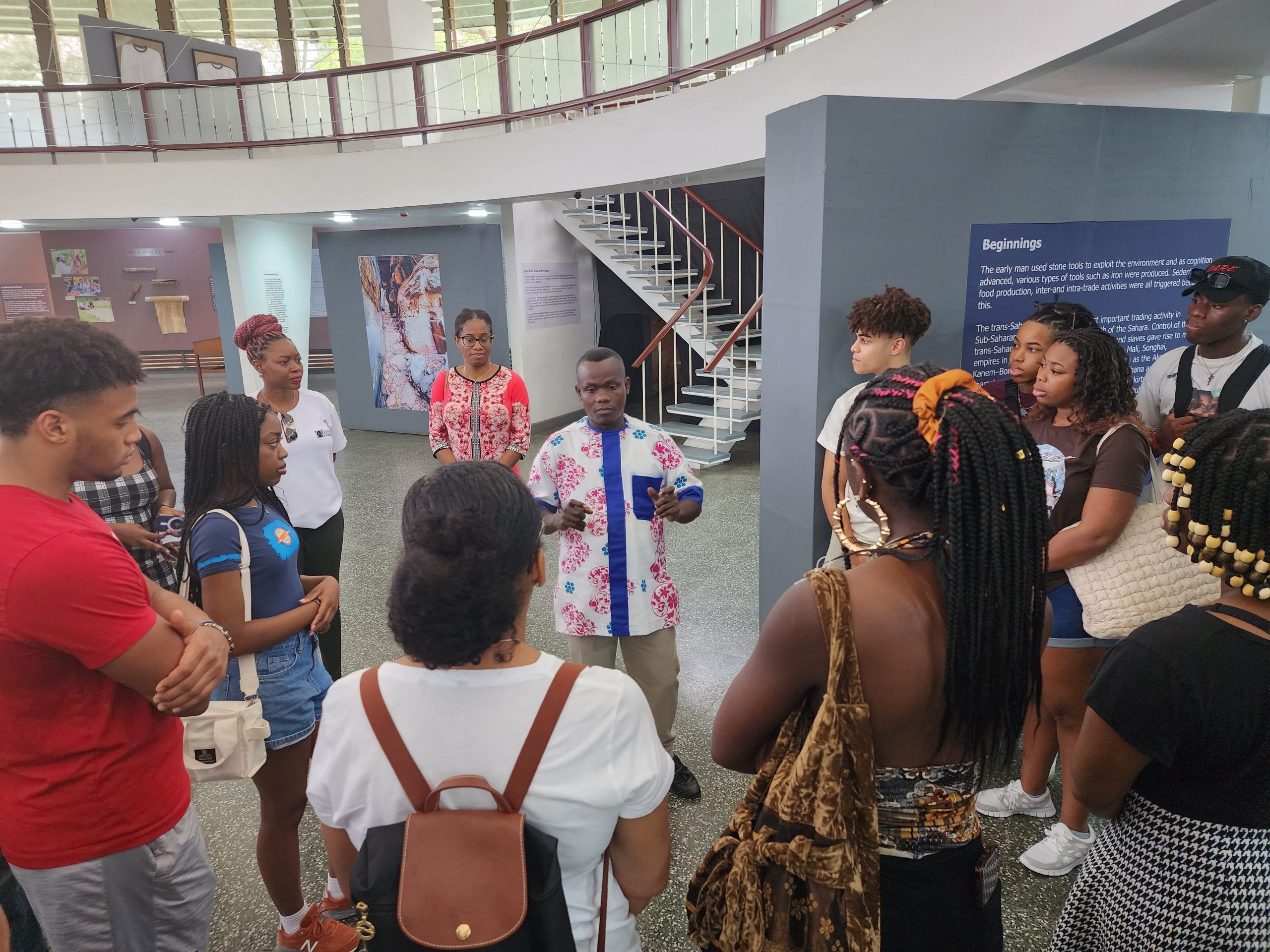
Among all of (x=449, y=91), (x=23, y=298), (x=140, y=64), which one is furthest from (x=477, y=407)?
(x=23, y=298)

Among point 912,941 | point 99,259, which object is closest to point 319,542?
point 912,941

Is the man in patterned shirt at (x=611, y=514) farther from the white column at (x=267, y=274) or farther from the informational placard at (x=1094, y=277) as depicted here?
the white column at (x=267, y=274)

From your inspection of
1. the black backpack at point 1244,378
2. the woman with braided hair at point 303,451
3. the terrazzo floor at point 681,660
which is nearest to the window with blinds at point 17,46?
the terrazzo floor at point 681,660

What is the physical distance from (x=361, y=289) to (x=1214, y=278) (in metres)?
8.79

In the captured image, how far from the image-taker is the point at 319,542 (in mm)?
3020

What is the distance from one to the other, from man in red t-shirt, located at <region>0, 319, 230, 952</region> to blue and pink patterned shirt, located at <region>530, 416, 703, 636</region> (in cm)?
120

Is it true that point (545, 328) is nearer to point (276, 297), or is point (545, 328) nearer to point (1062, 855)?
point (276, 297)

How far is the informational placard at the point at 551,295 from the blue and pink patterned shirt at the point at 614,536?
6718 mm

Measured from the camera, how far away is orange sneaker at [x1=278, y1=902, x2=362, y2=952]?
6.54 feet

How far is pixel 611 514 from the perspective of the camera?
2422mm

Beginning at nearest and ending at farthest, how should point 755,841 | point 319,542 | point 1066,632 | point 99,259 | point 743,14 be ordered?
point 755,841, point 1066,632, point 319,542, point 743,14, point 99,259

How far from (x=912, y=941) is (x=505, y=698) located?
0.80m

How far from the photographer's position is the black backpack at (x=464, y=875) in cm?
96

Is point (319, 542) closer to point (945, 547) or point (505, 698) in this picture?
point (505, 698)
